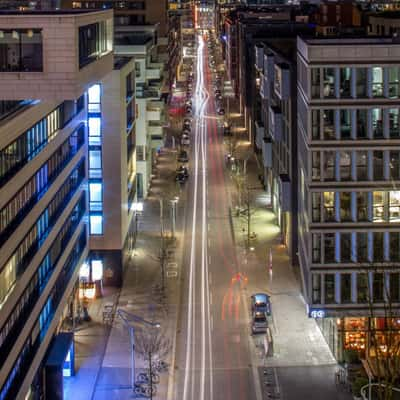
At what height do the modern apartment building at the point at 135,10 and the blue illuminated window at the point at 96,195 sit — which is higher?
the modern apartment building at the point at 135,10

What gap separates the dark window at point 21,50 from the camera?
49.2 metres

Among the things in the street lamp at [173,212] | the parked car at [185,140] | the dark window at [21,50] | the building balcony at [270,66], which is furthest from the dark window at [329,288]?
the parked car at [185,140]

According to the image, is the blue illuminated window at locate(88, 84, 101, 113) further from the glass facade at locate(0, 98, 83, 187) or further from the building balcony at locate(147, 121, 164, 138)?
the building balcony at locate(147, 121, 164, 138)

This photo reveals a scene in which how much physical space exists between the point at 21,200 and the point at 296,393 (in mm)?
18748

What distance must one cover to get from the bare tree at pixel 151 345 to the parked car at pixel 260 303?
6981 mm

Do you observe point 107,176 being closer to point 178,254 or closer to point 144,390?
point 178,254

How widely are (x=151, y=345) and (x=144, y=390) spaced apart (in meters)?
4.51

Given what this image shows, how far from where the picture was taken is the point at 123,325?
63062mm

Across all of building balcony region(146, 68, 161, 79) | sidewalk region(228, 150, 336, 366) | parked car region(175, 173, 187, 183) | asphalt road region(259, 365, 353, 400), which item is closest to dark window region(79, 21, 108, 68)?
asphalt road region(259, 365, 353, 400)

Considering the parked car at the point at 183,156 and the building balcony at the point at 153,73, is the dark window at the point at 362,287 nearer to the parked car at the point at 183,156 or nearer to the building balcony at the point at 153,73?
the building balcony at the point at 153,73

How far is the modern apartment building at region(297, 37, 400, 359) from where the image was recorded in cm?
5675

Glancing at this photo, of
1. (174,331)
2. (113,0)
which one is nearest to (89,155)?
(174,331)

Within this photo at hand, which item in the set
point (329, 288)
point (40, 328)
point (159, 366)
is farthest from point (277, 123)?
point (40, 328)

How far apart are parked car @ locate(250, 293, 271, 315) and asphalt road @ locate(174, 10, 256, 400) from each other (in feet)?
4.07
